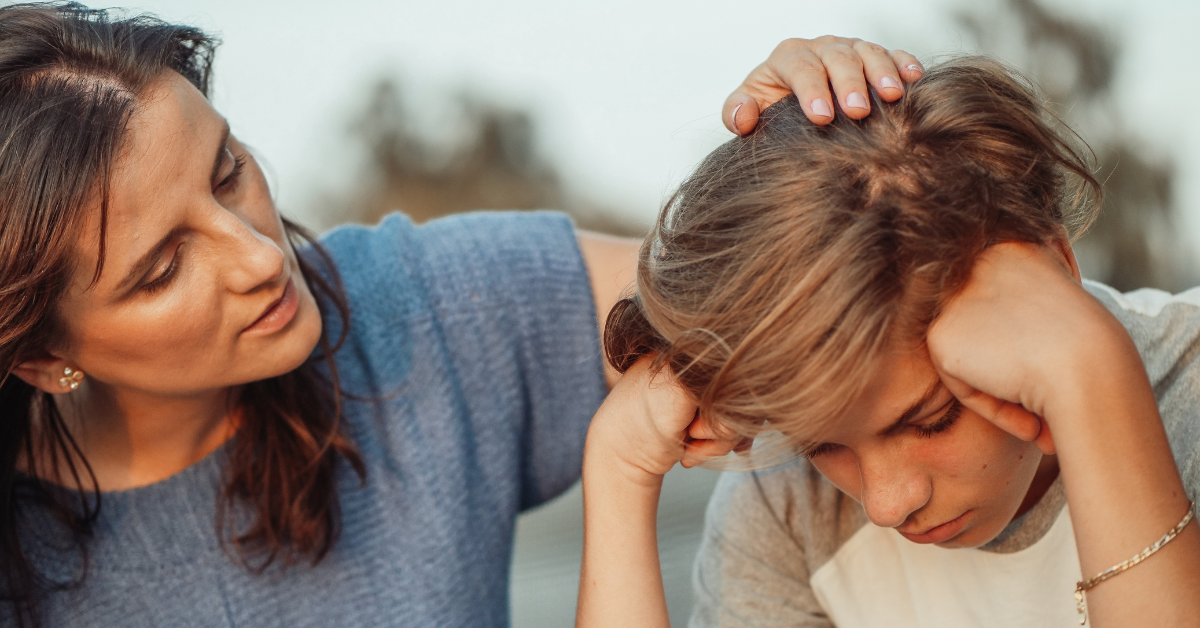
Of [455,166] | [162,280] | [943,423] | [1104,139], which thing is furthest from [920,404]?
[455,166]

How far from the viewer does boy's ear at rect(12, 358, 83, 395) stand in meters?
1.14

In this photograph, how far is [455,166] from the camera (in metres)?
3.95

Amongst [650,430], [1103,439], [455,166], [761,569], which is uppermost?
[1103,439]

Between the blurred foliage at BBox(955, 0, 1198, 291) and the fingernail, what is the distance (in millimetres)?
1322

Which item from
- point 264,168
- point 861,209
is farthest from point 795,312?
point 264,168

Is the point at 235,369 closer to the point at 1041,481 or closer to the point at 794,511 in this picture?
the point at 794,511

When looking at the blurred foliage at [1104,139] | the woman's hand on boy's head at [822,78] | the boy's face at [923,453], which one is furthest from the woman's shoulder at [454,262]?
the blurred foliage at [1104,139]

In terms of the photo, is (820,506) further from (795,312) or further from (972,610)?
(795,312)

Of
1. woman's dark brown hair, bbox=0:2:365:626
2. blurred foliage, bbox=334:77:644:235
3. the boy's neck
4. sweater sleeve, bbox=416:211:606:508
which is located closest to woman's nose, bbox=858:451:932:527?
the boy's neck

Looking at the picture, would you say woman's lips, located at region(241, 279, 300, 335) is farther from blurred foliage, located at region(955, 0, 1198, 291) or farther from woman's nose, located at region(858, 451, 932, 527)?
blurred foliage, located at region(955, 0, 1198, 291)

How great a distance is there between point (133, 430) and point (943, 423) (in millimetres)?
1019

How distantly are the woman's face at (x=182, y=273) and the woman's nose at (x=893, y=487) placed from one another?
2.21 ft

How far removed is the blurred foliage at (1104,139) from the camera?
216cm

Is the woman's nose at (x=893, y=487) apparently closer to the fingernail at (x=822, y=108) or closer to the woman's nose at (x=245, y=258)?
the fingernail at (x=822, y=108)
